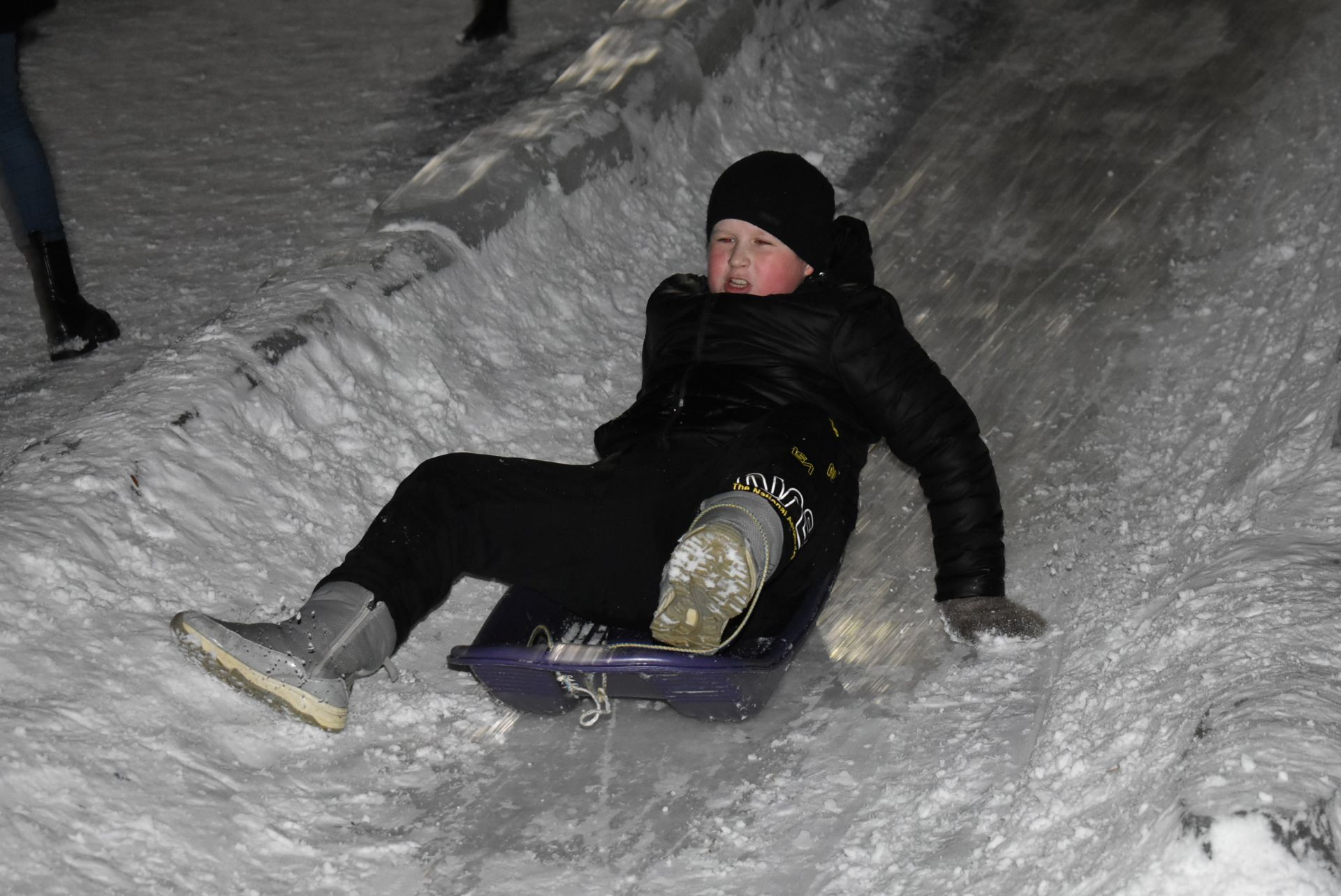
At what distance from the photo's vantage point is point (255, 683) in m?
2.20

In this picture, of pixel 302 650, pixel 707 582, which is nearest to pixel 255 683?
pixel 302 650

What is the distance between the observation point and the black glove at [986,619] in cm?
253

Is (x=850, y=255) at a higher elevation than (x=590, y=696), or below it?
higher

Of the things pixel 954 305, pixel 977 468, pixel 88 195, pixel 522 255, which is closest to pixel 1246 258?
pixel 954 305

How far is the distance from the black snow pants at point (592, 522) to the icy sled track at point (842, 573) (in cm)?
27

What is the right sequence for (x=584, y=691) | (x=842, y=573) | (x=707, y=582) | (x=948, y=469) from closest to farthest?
1. (x=707, y=582)
2. (x=584, y=691)
3. (x=948, y=469)
4. (x=842, y=573)

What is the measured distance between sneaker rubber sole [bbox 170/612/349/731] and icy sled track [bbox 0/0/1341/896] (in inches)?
5.6

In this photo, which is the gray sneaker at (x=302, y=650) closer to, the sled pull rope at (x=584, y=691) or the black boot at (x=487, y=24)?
the sled pull rope at (x=584, y=691)

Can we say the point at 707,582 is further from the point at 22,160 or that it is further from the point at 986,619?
the point at 22,160

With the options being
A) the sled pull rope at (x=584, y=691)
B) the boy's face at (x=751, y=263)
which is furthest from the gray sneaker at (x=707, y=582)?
the boy's face at (x=751, y=263)

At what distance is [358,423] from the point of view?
311 centimetres

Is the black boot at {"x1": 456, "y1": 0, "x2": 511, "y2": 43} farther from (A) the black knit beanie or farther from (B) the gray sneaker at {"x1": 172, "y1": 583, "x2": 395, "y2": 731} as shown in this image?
(B) the gray sneaker at {"x1": 172, "y1": 583, "x2": 395, "y2": 731}

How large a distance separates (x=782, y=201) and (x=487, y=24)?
3565 mm

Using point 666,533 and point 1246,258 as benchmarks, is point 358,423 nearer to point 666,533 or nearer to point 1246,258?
point 666,533
